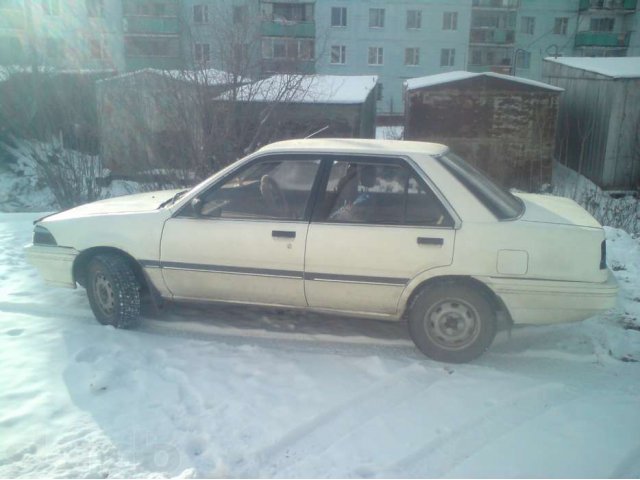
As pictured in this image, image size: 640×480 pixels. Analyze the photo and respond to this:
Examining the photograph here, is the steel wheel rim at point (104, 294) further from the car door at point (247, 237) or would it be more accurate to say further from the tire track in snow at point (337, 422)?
the tire track in snow at point (337, 422)

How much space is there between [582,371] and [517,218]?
117 centimetres

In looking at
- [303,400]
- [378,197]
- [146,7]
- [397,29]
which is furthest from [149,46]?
[303,400]

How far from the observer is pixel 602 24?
129 feet

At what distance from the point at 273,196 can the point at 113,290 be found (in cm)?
152

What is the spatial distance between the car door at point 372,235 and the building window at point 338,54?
109 feet

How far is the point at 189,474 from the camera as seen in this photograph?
281 cm

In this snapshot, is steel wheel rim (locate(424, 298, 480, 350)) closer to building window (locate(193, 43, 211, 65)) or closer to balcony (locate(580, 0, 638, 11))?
building window (locate(193, 43, 211, 65))

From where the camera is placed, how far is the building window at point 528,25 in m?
38.2

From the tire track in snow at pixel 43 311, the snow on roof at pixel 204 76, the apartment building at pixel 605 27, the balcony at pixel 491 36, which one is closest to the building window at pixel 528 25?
the balcony at pixel 491 36

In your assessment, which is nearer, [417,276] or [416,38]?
[417,276]

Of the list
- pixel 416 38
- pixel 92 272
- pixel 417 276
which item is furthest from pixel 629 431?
pixel 416 38

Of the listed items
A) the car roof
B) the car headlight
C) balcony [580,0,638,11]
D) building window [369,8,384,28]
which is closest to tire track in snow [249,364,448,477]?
the car roof

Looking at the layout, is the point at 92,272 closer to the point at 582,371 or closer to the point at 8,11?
the point at 582,371

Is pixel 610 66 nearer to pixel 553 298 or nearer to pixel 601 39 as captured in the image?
pixel 553 298
